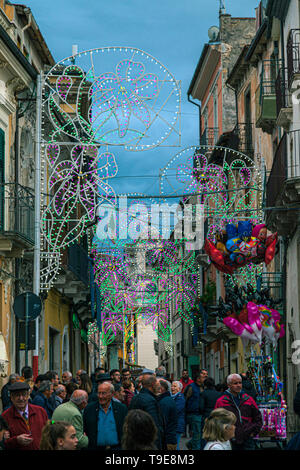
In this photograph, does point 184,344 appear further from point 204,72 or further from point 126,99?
point 126,99

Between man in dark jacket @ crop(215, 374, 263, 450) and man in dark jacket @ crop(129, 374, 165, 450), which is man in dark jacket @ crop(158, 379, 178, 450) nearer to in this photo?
man in dark jacket @ crop(215, 374, 263, 450)

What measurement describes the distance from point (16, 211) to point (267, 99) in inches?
319

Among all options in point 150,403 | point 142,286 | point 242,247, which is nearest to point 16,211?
point 242,247

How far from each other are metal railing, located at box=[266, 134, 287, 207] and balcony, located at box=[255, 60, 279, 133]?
8.00 ft

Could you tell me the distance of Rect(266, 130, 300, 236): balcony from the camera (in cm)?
2038

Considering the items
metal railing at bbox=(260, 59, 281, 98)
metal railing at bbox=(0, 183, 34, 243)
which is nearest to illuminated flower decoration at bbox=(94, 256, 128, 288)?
metal railing at bbox=(260, 59, 281, 98)

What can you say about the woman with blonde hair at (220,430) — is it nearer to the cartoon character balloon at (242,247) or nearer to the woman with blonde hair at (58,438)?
the woman with blonde hair at (58,438)

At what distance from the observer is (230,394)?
38.0 feet

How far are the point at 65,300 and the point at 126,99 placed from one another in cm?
1467

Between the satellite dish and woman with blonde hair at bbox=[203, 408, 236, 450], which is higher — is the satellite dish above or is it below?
above

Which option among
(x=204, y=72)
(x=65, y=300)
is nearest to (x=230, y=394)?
(x=65, y=300)

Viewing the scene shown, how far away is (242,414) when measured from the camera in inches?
450

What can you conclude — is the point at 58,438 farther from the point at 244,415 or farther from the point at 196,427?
the point at 196,427
